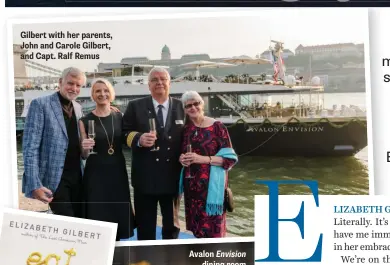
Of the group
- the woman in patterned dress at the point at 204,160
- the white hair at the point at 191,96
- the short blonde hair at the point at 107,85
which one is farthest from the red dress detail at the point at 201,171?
the short blonde hair at the point at 107,85

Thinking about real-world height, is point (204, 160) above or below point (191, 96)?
below

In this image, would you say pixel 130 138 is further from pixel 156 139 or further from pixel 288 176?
pixel 288 176

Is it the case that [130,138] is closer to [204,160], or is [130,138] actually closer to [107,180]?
[107,180]

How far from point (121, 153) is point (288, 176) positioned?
823 millimetres

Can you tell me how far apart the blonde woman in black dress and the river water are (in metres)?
0.08

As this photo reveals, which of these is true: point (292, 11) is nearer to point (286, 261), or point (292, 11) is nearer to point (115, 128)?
point (115, 128)

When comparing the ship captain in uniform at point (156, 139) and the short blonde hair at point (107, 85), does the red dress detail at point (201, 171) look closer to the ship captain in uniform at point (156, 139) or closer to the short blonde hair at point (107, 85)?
the ship captain in uniform at point (156, 139)

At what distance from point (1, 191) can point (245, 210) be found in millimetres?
1199

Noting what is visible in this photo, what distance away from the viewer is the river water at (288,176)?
8.38 feet

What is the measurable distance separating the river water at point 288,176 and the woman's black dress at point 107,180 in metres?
0.07

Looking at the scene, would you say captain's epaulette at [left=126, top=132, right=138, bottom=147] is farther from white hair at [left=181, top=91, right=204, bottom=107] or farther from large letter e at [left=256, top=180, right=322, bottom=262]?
large letter e at [left=256, top=180, right=322, bottom=262]

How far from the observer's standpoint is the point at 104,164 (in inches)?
100

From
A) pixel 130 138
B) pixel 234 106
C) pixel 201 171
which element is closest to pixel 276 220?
pixel 201 171

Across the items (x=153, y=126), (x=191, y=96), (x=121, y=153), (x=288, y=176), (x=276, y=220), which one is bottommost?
(x=276, y=220)
